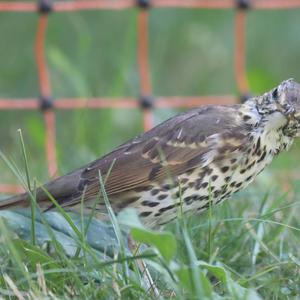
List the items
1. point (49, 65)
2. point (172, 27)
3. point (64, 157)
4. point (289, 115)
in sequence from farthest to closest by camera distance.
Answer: point (172, 27), point (49, 65), point (64, 157), point (289, 115)

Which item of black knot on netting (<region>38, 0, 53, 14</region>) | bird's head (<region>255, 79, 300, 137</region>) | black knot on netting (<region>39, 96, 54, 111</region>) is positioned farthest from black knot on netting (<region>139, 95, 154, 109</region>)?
bird's head (<region>255, 79, 300, 137</region>)

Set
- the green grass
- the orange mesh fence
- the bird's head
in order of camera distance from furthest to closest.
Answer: the orange mesh fence, the bird's head, the green grass

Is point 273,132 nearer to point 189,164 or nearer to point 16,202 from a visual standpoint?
point 189,164

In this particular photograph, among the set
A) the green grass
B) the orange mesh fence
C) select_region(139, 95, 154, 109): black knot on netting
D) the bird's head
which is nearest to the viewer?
the green grass

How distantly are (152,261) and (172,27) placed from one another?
4.67m

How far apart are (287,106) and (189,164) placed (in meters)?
0.45

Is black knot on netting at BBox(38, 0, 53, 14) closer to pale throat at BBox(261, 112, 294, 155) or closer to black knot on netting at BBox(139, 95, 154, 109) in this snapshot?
black knot on netting at BBox(139, 95, 154, 109)

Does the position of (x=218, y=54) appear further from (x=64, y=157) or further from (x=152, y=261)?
(x=152, y=261)

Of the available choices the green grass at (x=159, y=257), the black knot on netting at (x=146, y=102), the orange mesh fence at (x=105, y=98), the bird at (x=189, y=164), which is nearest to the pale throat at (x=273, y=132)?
the bird at (x=189, y=164)

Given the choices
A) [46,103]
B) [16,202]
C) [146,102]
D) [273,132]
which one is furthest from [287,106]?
[46,103]

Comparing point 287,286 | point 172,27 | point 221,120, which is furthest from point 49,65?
point 287,286

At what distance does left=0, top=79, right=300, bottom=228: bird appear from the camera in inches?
171

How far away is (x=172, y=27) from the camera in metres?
7.96

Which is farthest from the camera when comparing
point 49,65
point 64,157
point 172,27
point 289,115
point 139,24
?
point 172,27
